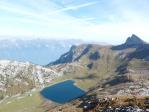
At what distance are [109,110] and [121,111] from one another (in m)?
6.03

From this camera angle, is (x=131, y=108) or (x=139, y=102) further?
(x=139, y=102)

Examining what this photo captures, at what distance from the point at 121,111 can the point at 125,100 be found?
56.8 ft

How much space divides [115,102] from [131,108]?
1460cm

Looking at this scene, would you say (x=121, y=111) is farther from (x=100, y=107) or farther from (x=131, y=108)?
(x=100, y=107)

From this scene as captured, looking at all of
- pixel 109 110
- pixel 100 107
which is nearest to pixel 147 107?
pixel 109 110

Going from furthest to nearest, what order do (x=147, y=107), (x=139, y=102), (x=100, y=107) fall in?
(x=100, y=107), (x=139, y=102), (x=147, y=107)

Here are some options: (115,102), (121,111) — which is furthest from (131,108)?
(115,102)

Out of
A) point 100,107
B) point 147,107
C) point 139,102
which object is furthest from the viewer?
point 100,107

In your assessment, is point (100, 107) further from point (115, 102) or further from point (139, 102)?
point (139, 102)

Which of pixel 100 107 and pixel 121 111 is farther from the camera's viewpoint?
pixel 100 107

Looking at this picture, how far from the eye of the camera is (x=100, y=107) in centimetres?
9962

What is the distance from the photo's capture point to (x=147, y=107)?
8631 centimetres

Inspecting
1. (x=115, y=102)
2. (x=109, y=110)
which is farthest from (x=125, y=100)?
(x=109, y=110)

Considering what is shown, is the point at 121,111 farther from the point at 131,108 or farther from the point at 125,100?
the point at 125,100
